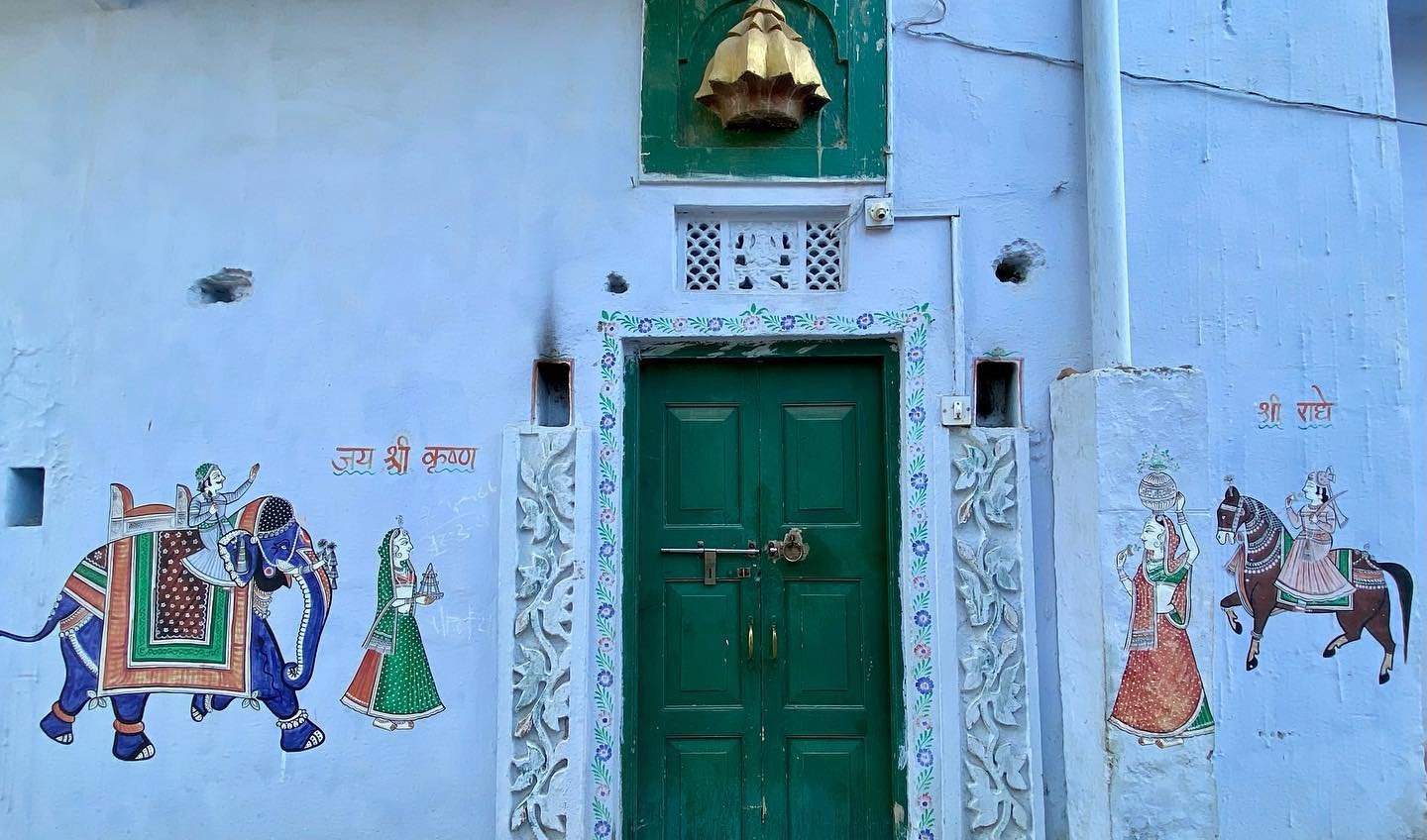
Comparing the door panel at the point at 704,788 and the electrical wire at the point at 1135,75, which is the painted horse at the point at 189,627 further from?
the electrical wire at the point at 1135,75

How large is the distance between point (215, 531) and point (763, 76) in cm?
284

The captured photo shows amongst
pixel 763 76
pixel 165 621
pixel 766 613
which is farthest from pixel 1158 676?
pixel 165 621

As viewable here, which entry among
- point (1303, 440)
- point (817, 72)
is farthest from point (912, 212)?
point (1303, 440)

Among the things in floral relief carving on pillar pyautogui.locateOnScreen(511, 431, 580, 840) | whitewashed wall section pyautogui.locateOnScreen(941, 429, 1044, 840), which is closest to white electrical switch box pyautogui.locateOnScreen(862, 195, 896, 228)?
whitewashed wall section pyautogui.locateOnScreen(941, 429, 1044, 840)

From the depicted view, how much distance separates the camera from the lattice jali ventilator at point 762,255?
13.6 feet

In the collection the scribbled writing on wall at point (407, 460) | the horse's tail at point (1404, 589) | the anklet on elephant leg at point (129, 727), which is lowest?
the anklet on elephant leg at point (129, 727)

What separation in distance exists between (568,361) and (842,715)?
70.9 inches

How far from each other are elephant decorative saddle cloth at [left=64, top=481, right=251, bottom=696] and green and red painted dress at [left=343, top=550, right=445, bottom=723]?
487 millimetres

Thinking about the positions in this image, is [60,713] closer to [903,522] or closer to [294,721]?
[294,721]

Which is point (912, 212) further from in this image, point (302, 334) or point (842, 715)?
point (302, 334)

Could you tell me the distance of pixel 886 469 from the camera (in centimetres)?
408

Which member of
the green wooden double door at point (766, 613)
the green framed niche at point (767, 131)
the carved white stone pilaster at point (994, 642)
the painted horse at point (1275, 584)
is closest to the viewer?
the carved white stone pilaster at point (994, 642)

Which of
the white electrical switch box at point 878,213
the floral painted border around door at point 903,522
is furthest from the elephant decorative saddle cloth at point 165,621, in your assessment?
the white electrical switch box at point 878,213

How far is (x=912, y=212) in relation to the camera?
13.4 ft
